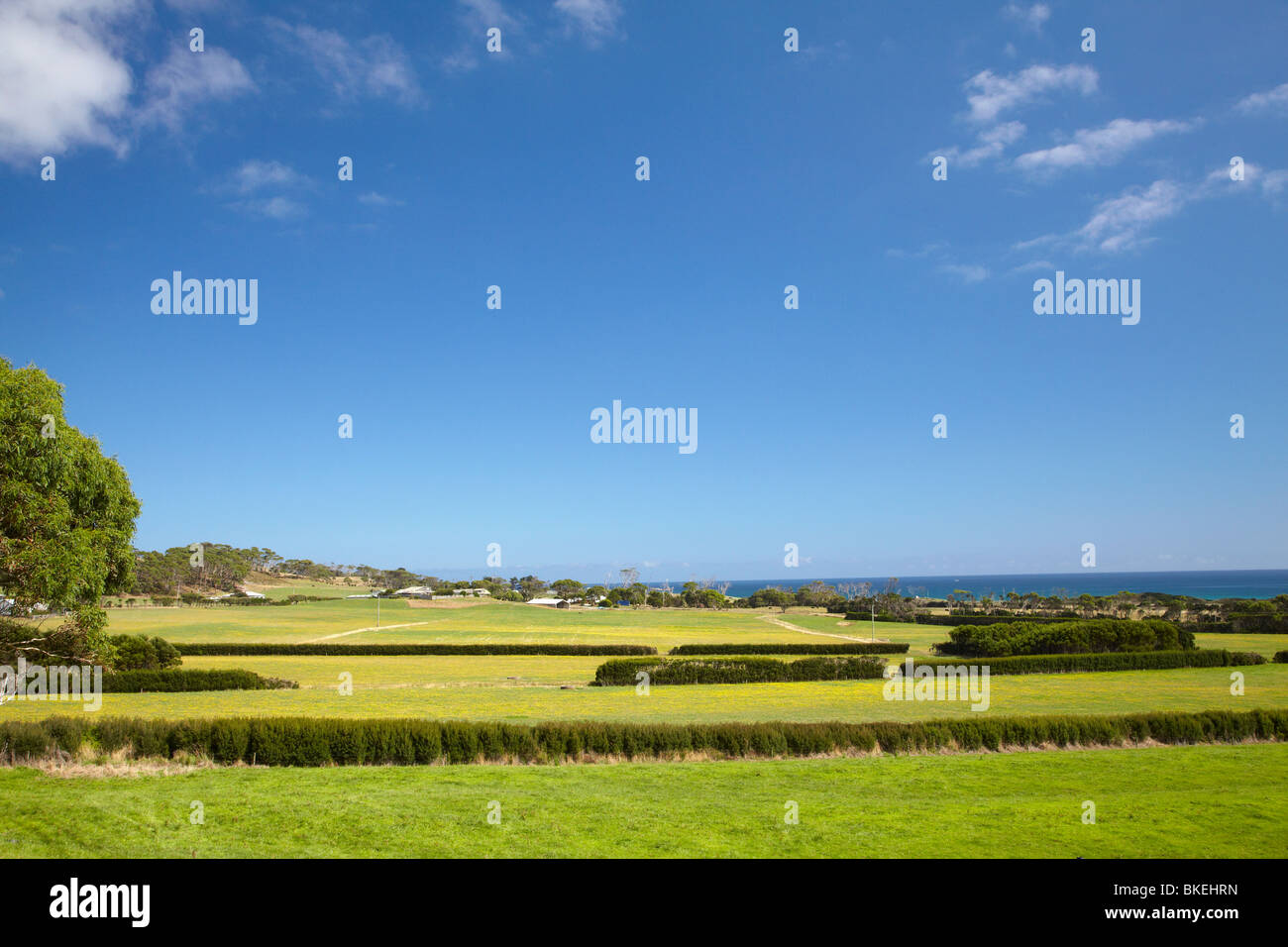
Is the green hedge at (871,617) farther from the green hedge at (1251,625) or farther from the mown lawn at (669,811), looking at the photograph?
the mown lawn at (669,811)

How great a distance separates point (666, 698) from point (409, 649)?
29.1m

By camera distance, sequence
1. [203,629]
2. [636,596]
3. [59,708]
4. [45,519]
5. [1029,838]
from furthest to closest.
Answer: [636,596], [203,629], [59,708], [45,519], [1029,838]

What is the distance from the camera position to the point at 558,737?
1639 centimetres

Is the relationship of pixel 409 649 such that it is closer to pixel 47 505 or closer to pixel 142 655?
pixel 142 655

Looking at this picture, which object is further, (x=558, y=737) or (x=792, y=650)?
(x=792, y=650)

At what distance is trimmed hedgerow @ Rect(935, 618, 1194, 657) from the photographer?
42.9 metres

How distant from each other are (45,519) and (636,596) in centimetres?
11929

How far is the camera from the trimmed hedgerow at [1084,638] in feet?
141

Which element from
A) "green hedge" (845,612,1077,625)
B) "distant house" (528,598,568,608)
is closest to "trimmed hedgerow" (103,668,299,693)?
"green hedge" (845,612,1077,625)

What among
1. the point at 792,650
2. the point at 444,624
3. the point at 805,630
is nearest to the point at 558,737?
the point at 792,650

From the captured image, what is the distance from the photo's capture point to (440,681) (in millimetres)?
35594
